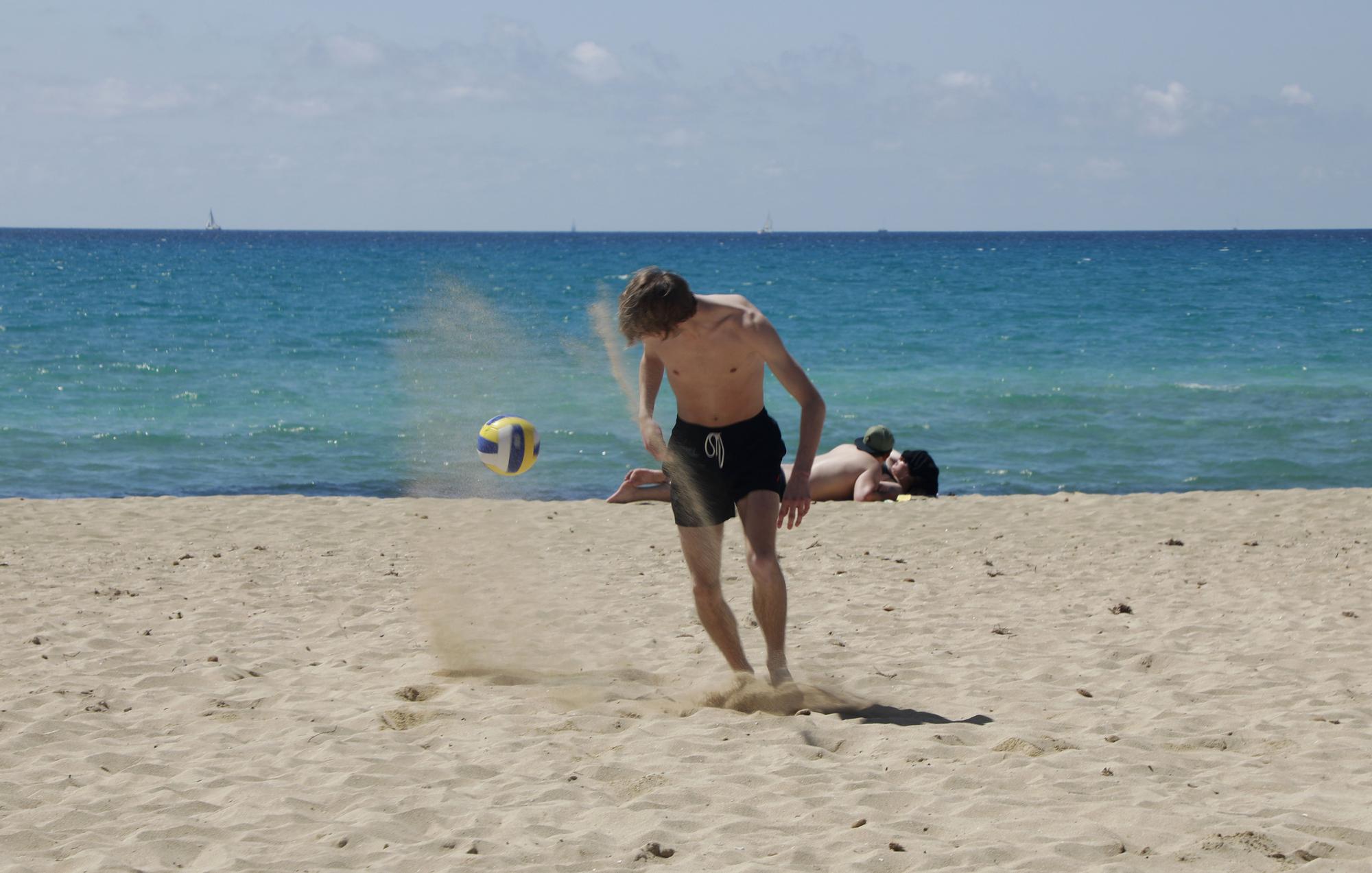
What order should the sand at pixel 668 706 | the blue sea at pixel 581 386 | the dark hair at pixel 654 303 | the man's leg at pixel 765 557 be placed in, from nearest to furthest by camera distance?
1. the sand at pixel 668 706
2. the dark hair at pixel 654 303
3. the man's leg at pixel 765 557
4. the blue sea at pixel 581 386

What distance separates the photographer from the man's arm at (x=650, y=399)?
5.12 meters

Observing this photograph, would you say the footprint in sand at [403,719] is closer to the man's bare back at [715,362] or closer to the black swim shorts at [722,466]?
the black swim shorts at [722,466]

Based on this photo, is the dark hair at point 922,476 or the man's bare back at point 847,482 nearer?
the man's bare back at point 847,482

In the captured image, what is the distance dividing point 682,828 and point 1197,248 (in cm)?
10246

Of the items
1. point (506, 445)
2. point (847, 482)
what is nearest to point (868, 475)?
point (847, 482)

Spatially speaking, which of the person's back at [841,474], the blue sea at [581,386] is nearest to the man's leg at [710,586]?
the blue sea at [581,386]

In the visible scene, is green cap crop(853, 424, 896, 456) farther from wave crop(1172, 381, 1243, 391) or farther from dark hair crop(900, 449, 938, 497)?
wave crop(1172, 381, 1243, 391)

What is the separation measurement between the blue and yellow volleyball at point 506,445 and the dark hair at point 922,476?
5.84 meters

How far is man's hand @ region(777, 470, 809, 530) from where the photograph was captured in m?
4.83

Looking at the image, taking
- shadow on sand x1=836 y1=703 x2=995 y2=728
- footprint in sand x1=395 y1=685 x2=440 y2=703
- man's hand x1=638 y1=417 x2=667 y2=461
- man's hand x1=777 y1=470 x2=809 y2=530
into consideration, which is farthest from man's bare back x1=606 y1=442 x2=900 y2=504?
man's hand x1=777 y1=470 x2=809 y2=530

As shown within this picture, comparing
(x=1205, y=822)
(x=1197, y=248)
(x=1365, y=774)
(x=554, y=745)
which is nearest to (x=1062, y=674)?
(x=1365, y=774)

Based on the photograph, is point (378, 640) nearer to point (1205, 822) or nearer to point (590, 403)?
point (1205, 822)

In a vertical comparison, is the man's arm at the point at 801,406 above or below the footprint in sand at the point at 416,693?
above

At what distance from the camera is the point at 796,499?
485 cm
